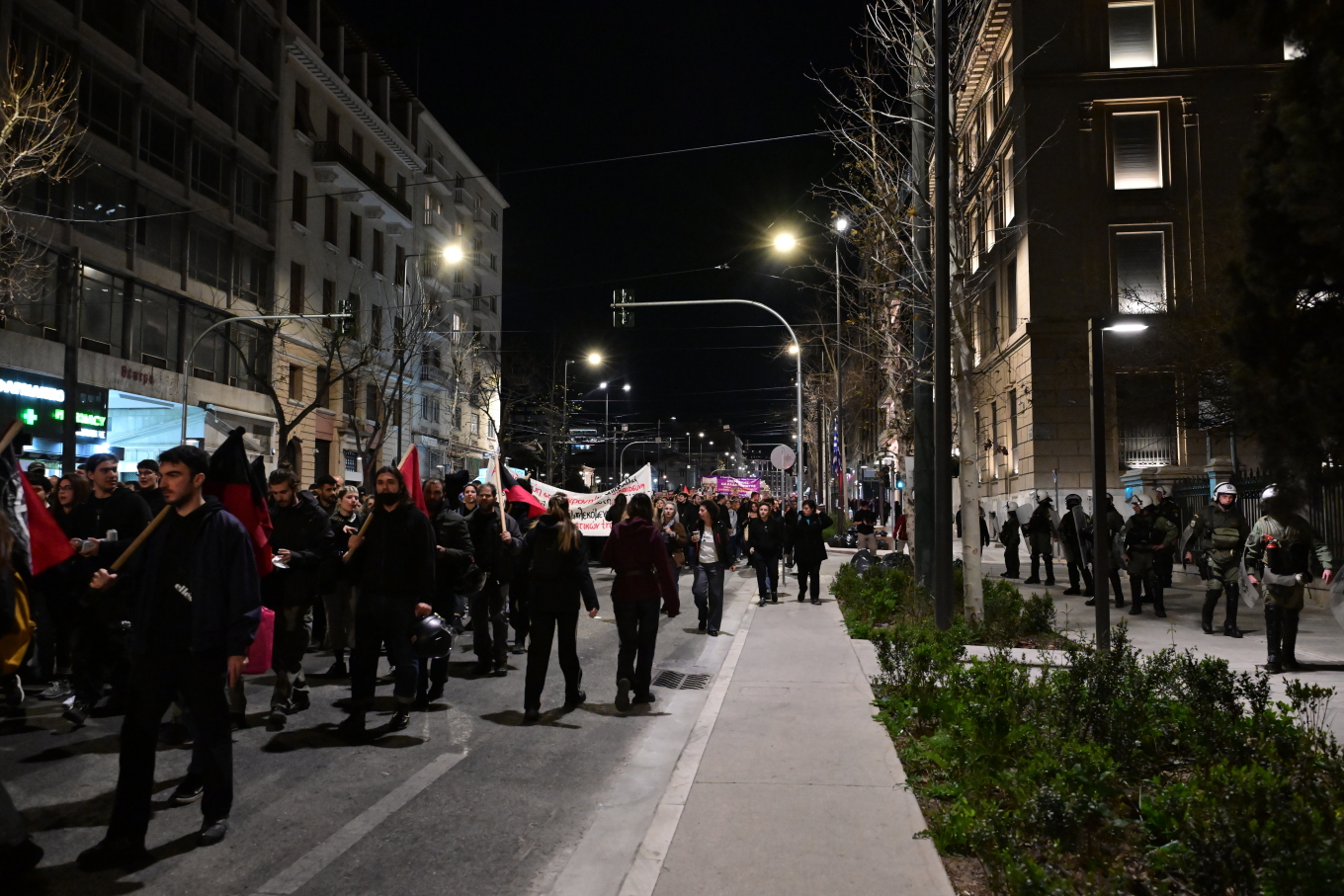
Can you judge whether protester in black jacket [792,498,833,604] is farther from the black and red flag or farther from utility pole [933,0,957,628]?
the black and red flag

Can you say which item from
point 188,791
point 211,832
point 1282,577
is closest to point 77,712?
point 188,791

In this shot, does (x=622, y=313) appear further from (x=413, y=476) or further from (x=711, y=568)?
(x=413, y=476)

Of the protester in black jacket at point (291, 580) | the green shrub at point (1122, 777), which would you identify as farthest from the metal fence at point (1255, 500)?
the protester in black jacket at point (291, 580)

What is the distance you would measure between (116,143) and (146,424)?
8343mm

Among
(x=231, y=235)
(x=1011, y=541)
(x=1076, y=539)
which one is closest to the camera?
(x=1076, y=539)

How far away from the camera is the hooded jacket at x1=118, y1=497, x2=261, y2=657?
503 cm

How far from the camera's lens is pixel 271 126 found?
39.0 m

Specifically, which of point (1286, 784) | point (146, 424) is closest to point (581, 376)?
point (146, 424)

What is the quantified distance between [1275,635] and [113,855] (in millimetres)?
9771

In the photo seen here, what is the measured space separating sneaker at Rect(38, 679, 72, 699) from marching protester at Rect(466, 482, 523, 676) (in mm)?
3509

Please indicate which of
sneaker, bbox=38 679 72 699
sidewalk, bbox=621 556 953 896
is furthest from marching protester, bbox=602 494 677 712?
sneaker, bbox=38 679 72 699

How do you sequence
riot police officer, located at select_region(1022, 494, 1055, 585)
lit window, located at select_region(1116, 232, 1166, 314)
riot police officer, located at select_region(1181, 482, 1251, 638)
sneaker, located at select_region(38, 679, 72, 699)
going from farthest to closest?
lit window, located at select_region(1116, 232, 1166, 314), riot police officer, located at select_region(1022, 494, 1055, 585), riot police officer, located at select_region(1181, 482, 1251, 638), sneaker, located at select_region(38, 679, 72, 699)

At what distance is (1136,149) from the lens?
1225 inches

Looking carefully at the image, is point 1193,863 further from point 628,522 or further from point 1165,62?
point 1165,62
